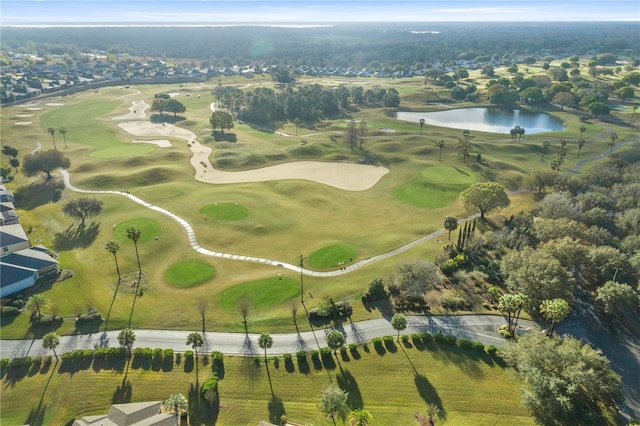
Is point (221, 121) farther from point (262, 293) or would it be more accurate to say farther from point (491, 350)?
point (491, 350)

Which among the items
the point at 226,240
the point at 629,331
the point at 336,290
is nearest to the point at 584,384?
the point at 629,331

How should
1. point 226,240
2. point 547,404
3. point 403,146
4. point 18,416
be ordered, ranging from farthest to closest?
point 403,146 < point 226,240 < point 18,416 < point 547,404

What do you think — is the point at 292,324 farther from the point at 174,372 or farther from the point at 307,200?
the point at 307,200

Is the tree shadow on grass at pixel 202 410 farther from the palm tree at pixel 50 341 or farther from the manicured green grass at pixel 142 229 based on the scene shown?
the manicured green grass at pixel 142 229

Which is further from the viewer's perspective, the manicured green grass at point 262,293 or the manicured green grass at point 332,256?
the manicured green grass at point 332,256

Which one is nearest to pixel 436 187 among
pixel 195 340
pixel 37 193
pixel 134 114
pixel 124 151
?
pixel 195 340

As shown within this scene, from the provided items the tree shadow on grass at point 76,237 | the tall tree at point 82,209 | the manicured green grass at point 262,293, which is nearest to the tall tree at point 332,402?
the manicured green grass at point 262,293

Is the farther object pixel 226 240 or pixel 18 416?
pixel 226 240

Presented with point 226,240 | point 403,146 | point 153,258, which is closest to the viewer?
point 153,258
